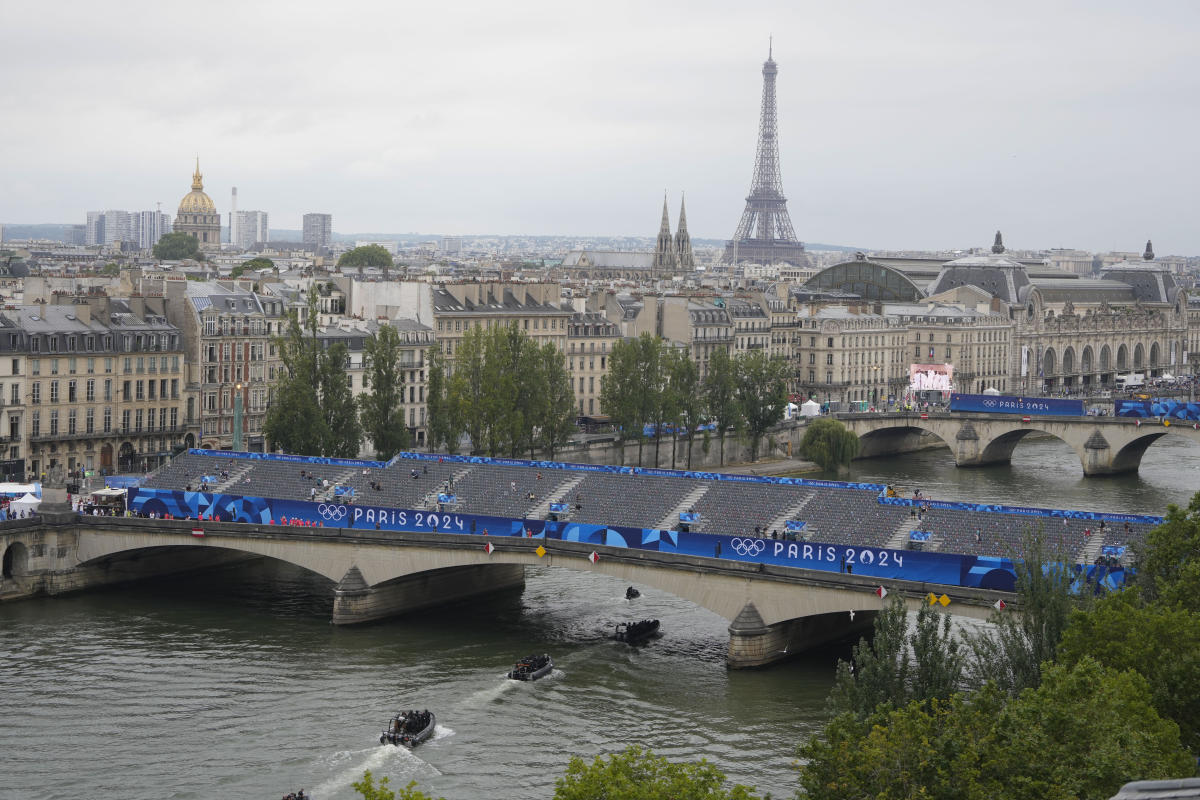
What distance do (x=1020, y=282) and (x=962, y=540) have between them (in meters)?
124

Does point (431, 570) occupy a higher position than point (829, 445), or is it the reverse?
point (829, 445)

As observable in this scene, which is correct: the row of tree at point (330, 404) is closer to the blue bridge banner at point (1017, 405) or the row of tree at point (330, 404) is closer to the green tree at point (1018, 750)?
the blue bridge banner at point (1017, 405)

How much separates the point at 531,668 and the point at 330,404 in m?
32.4

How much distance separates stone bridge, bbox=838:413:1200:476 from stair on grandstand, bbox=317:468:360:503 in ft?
183

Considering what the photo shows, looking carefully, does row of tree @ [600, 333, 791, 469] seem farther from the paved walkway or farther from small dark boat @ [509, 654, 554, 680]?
small dark boat @ [509, 654, 554, 680]

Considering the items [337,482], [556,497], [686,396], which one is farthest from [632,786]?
[686,396]

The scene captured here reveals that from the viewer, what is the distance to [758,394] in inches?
4547

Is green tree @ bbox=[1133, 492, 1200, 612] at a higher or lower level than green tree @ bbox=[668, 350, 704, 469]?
lower

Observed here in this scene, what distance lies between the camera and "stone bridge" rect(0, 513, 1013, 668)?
193ft

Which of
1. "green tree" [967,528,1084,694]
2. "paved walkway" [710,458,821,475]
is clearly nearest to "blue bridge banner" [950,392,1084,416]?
"paved walkway" [710,458,821,475]

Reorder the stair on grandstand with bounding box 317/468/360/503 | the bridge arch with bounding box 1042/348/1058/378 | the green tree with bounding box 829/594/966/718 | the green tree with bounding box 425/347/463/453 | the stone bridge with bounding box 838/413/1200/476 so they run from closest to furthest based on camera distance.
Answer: the green tree with bounding box 829/594/966/718 < the stair on grandstand with bounding box 317/468/360/503 < the green tree with bounding box 425/347/463/453 < the stone bridge with bounding box 838/413/1200/476 < the bridge arch with bounding box 1042/348/1058/378

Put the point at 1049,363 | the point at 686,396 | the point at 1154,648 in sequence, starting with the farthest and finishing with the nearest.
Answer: the point at 1049,363
the point at 686,396
the point at 1154,648

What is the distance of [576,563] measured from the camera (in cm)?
6297

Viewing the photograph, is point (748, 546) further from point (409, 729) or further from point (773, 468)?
point (773, 468)
